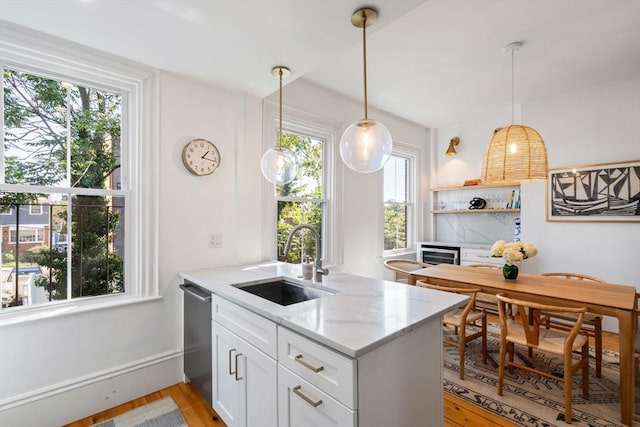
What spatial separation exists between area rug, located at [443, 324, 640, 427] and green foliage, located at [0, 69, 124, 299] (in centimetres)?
278

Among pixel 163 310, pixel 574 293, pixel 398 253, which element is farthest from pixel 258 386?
pixel 398 253

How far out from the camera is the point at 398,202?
15.0 ft

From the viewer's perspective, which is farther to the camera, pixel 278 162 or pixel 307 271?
pixel 278 162

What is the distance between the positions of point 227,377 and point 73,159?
1.80m

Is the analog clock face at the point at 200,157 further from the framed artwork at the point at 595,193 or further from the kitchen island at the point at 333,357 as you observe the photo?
the framed artwork at the point at 595,193

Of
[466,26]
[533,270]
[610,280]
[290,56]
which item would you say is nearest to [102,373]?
[290,56]

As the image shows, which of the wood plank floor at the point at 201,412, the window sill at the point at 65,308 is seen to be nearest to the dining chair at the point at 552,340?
the wood plank floor at the point at 201,412

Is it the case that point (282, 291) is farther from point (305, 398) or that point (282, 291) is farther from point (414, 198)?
point (414, 198)

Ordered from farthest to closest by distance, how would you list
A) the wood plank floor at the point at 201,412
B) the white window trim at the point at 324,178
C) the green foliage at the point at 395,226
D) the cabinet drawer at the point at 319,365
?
the green foliage at the point at 395,226, the white window trim at the point at 324,178, the wood plank floor at the point at 201,412, the cabinet drawer at the point at 319,365

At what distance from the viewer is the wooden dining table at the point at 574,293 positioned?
1.88 metres

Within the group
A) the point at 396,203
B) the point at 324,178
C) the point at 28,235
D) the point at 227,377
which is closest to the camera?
the point at 227,377

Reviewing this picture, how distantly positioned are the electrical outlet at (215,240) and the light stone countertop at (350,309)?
1.42 ft

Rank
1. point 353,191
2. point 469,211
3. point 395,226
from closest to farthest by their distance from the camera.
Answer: point 353,191 → point 469,211 → point 395,226

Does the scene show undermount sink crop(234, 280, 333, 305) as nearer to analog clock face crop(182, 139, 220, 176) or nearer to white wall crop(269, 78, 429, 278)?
analog clock face crop(182, 139, 220, 176)
